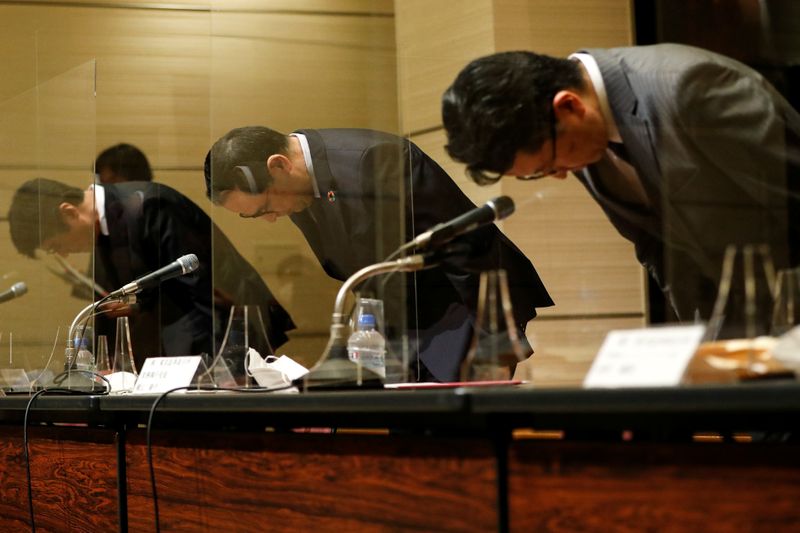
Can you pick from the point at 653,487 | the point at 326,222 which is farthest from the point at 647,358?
the point at 326,222

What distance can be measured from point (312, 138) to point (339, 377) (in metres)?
0.82

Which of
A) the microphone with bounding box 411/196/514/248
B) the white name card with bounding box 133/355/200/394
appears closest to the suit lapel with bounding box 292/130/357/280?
the white name card with bounding box 133/355/200/394

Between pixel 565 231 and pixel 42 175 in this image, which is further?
pixel 42 175

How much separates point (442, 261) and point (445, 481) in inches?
22.1

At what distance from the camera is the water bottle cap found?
207 centimetres

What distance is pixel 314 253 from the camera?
7.80ft

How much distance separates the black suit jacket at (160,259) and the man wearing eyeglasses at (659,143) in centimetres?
178

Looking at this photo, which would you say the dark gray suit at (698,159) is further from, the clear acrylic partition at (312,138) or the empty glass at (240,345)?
the empty glass at (240,345)

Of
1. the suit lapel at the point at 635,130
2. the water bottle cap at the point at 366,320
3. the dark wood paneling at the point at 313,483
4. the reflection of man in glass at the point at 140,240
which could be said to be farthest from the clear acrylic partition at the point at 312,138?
the suit lapel at the point at 635,130

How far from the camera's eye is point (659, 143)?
5.01ft

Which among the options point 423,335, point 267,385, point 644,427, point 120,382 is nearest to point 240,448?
point 267,385

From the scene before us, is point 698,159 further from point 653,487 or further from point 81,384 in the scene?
point 81,384

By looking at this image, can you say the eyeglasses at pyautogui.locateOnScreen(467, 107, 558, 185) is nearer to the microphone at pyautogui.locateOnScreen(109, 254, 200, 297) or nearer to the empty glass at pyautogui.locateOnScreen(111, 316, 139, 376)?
the microphone at pyautogui.locateOnScreen(109, 254, 200, 297)

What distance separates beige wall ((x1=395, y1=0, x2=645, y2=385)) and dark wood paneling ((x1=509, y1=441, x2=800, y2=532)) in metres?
0.19
